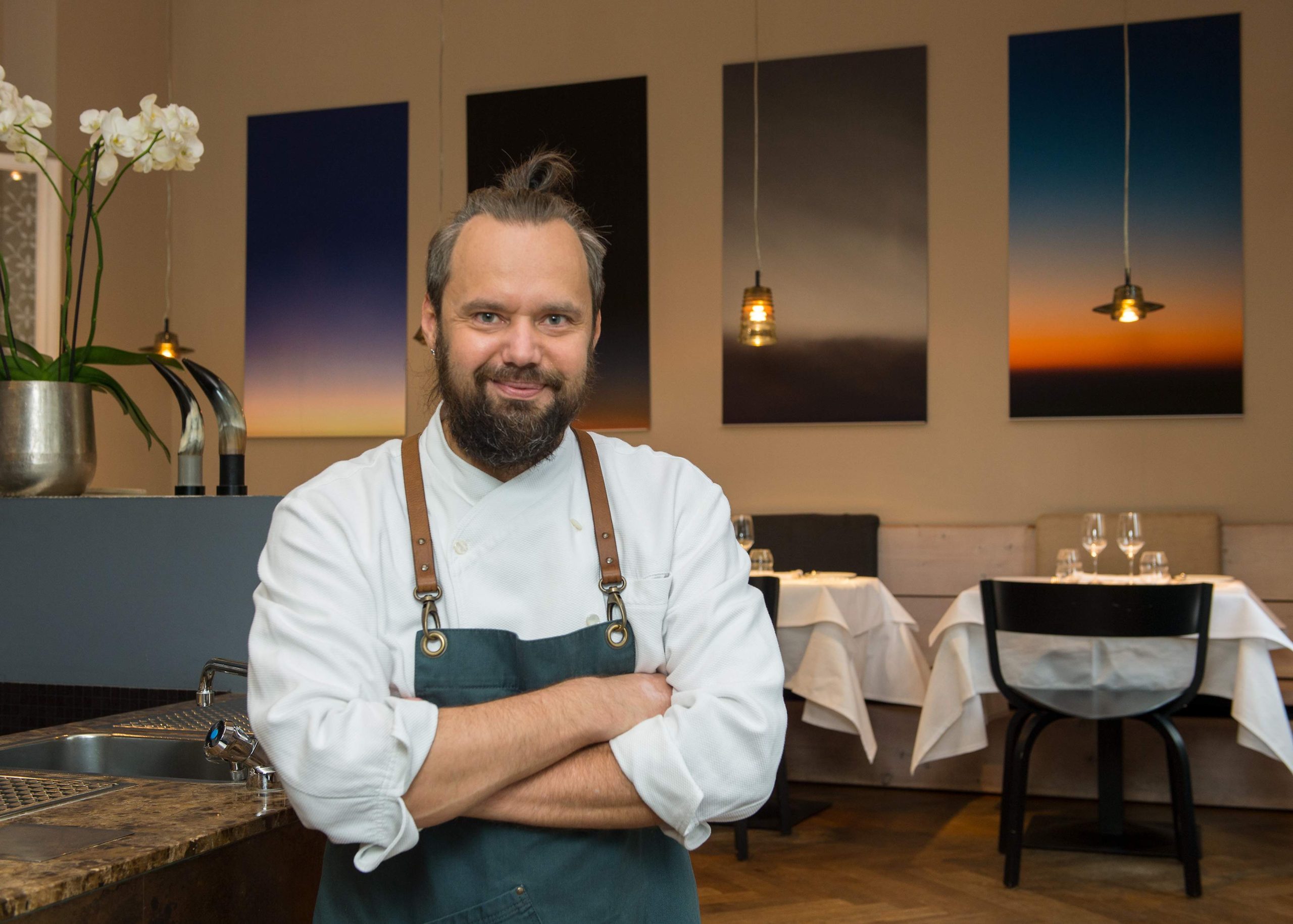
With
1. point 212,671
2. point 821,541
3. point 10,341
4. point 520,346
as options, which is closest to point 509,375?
point 520,346

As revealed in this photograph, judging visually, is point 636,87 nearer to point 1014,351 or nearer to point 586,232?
point 1014,351

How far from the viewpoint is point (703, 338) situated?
5.45 m

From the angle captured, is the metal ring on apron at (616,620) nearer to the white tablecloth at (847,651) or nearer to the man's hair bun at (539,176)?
the man's hair bun at (539,176)

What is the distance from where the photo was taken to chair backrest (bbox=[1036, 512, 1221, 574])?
4641 mm

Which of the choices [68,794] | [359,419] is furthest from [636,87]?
[68,794]

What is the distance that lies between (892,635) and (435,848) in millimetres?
3183

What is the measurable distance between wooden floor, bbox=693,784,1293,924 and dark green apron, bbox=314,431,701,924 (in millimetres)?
2047

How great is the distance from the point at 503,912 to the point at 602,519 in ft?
1.37

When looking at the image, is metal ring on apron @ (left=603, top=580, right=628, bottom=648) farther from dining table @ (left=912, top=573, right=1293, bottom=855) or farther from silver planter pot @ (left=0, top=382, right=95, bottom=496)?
dining table @ (left=912, top=573, right=1293, bottom=855)

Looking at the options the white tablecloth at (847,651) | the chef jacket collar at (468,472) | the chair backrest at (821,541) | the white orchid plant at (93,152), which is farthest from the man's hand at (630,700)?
the chair backrest at (821,541)

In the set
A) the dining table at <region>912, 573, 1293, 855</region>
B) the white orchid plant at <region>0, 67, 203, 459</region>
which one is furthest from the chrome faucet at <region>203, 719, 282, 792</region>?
the dining table at <region>912, 573, 1293, 855</region>

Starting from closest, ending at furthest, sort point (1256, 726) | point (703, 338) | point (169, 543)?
point (169, 543)
point (1256, 726)
point (703, 338)

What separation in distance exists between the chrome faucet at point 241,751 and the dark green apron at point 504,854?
0.54ft

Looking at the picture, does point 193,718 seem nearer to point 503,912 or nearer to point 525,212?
point 503,912
